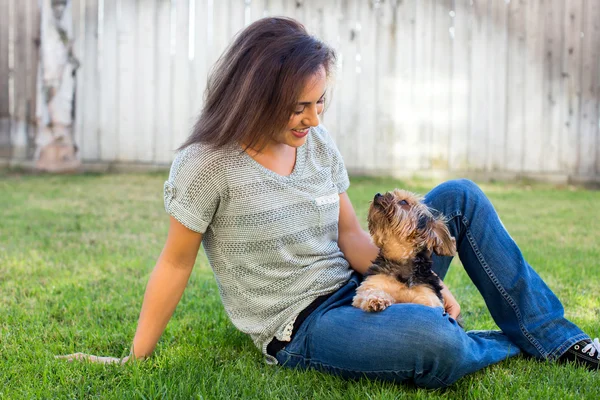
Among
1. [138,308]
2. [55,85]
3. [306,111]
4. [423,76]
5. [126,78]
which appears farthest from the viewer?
[423,76]

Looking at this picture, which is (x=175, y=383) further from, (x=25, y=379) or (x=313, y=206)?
(x=313, y=206)

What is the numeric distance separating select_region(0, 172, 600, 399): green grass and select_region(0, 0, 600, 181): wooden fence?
1.84 meters

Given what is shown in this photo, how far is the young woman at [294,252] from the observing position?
2.70 m

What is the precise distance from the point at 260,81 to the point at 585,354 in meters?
1.81

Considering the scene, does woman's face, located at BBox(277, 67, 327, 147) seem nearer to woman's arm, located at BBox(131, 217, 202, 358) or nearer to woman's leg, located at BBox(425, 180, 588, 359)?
woman's arm, located at BBox(131, 217, 202, 358)

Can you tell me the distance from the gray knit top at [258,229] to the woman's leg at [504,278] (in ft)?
1.95

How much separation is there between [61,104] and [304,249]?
6.64 metres

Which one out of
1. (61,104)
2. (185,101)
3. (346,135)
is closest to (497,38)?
(346,135)

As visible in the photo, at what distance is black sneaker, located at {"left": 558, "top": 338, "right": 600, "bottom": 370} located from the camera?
2996 mm

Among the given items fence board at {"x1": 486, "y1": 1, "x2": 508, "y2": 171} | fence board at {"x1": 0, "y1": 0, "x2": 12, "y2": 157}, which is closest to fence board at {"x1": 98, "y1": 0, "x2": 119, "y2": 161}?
fence board at {"x1": 0, "y1": 0, "x2": 12, "y2": 157}

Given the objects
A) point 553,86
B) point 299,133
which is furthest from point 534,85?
point 299,133

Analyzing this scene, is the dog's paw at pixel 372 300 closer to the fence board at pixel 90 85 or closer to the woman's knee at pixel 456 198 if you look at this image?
the woman's knee at pixel 456 198

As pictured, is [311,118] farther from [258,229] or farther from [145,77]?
[145,77]

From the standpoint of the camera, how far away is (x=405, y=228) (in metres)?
3.05
